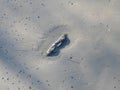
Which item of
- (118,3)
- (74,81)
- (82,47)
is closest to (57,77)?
(74,81)

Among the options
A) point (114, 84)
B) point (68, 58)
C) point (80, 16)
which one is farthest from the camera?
point (80, 16)

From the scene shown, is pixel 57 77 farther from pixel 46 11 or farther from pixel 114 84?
pixel 46 11

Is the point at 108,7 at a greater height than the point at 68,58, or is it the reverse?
the point at 108,7

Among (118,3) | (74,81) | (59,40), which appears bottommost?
(74,81)

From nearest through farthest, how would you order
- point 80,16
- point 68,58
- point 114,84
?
point 114,84 → point 68,58 → point 80,16

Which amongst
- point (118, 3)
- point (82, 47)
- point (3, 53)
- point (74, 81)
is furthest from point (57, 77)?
point (118, 3)

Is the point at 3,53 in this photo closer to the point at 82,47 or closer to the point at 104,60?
the point at 82,47

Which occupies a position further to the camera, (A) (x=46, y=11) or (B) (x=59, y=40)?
(A) (x=46, y=11)
